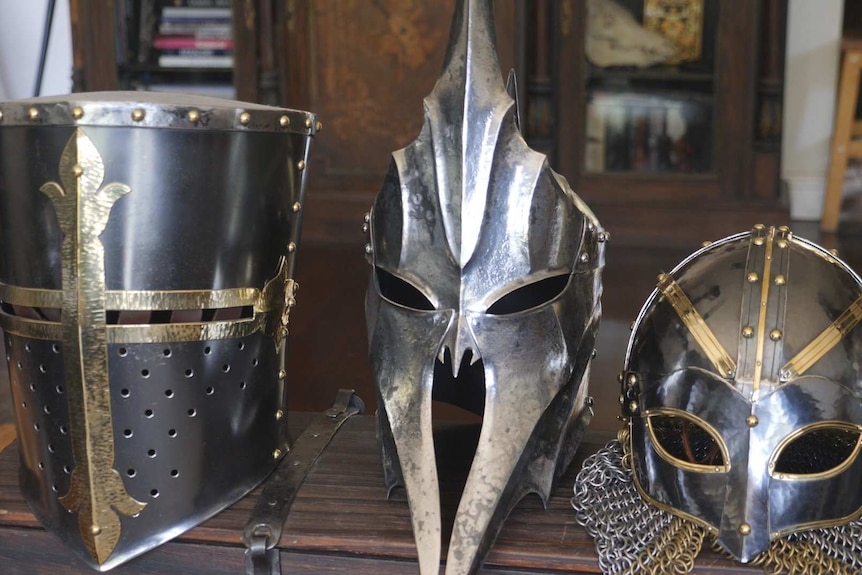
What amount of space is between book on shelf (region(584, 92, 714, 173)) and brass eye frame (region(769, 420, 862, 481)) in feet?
8.06

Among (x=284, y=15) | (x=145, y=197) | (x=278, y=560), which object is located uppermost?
(x=284, y=15)

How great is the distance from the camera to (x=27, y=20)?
11.5ft

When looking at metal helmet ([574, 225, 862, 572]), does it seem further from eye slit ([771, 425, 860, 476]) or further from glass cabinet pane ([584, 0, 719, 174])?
glass cabinet pane ([584, 0, 719, 174])

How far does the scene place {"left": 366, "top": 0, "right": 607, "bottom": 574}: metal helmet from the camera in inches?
36.6

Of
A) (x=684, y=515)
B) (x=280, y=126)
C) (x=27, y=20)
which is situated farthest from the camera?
(x=27, y=20)

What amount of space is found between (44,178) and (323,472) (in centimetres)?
47

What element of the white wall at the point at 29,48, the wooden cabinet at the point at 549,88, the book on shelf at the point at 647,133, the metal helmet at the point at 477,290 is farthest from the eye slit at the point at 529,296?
the white wall at the point at 29,48

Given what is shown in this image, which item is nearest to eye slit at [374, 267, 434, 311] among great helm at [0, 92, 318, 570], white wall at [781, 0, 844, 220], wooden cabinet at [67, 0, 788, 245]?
great helm at [0, 92, 318, 570]

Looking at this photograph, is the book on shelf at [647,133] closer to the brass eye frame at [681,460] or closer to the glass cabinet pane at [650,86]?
the glass cabinet pane at [650,86]

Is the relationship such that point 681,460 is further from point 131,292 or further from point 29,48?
point 29,48

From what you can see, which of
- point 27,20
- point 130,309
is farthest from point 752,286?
point 27,20

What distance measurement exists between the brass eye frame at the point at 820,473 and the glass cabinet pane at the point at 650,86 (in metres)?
2.47

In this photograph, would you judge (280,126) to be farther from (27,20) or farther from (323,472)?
(27,20)

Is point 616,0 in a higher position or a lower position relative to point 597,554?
higher
